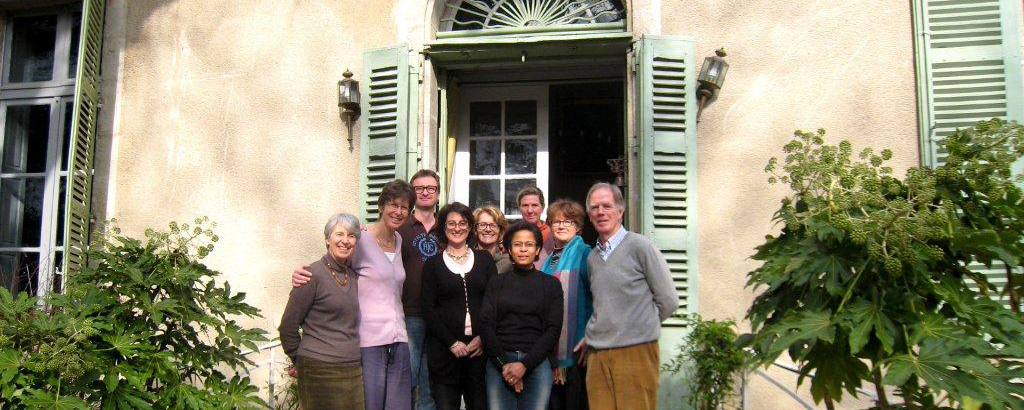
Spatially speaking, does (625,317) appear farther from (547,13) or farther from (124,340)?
(547,13)

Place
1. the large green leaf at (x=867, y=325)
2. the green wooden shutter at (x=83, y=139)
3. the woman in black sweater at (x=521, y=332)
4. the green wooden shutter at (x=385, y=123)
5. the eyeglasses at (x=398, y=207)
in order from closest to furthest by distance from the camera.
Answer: the large green leaf at (x=867, y=325)
the woman in black sweater at (x=521, y=332)
the eyeglasses at (x=398, y=207)
the green wooden shutter at (x=385, y=123)
the green wooden shutter at (x=83, y=139)

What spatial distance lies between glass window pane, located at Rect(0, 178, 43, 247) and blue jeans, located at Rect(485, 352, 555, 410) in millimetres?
3972

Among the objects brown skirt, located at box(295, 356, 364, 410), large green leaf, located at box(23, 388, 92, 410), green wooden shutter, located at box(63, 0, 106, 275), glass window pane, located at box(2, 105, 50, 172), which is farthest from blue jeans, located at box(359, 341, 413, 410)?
glass window pane, located at box(2, 105, 50, 172)

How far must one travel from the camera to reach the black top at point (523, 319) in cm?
375

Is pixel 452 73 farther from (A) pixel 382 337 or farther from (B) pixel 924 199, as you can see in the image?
(B) pixel 924 199

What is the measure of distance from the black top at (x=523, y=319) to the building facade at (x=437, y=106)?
1327 mm

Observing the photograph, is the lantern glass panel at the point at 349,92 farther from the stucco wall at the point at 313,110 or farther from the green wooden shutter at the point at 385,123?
the stucco wall at the point at 313,110

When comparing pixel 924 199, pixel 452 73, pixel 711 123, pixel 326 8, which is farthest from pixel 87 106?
pixel 924 199

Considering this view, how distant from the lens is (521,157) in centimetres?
609

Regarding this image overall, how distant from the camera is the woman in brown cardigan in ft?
12.0

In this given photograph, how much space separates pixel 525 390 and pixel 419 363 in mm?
647

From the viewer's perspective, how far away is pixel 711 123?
5148mm

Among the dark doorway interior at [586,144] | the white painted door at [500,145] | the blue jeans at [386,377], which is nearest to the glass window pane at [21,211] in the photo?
the white painted door at [500,145]

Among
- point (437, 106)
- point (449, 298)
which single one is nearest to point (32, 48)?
point (437, 106)
